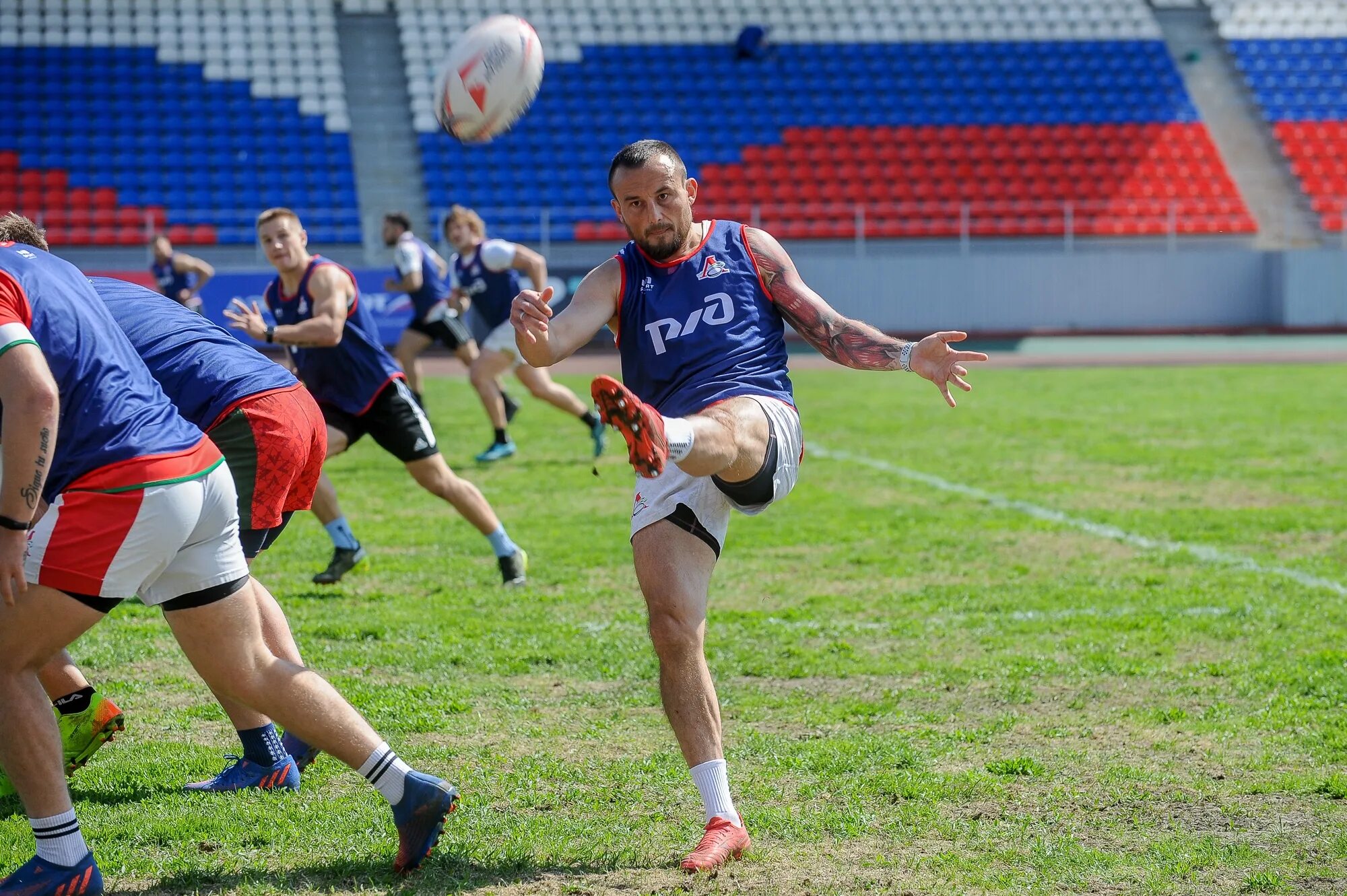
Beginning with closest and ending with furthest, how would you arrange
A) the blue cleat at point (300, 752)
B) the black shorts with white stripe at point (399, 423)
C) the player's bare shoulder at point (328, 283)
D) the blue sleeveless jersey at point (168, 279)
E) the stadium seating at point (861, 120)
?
the blue cleat at point (300, 752), the player's bare shoulder at point (328, 283), the black shorts with white stripe at point (399, 423), the blue sleeveless jersey at point (168, 279), the stadium seating at point (861, 120)

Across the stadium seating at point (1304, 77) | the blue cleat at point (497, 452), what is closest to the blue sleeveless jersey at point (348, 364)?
the blue cleat at point (497, 452)

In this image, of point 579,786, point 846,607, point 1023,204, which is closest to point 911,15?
point 1023,204

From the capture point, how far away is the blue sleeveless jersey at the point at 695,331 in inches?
173

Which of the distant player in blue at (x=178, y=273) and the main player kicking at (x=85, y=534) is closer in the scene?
the main player kicking at (x=85, y=534)

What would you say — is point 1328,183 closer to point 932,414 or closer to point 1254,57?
point 1254,57

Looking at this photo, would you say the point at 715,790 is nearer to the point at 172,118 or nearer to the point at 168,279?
the point at 168,279

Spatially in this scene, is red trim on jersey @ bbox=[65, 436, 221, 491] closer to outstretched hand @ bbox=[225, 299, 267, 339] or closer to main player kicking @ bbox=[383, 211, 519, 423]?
outstretched hand @ bbox=[225, 299, 267, 339]

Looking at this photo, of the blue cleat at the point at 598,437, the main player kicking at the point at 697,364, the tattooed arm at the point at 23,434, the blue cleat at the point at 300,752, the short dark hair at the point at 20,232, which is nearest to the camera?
the tattooed arm at the point at 23,434

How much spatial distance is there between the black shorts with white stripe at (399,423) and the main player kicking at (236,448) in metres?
2.60

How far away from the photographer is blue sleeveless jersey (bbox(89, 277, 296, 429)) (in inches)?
177

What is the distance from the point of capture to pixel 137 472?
11.8 ft

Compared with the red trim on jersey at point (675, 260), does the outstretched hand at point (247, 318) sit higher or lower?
lower

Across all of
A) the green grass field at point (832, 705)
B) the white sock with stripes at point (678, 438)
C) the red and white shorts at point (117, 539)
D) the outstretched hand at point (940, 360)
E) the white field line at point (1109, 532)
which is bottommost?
the white field line at point (1109, 532)

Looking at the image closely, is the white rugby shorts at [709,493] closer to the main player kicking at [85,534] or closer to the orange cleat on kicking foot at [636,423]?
the orange cleat on kicking foot at [636,423]
